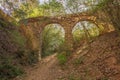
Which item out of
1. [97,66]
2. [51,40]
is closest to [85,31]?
[97,66]

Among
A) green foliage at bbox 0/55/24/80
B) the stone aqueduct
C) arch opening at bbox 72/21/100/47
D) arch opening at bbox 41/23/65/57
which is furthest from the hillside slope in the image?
arch opening at bbox 41/23/65/57

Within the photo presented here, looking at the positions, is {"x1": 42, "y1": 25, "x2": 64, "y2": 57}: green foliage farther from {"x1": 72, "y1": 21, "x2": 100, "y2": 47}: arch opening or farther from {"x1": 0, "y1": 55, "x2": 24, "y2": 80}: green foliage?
{"x1": 0, "y1": 55, "x2": 24, "y2": 80}: green foliage

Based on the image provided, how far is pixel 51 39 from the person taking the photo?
22.5 meters

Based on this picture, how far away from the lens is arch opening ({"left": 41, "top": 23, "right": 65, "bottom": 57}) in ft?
69.2

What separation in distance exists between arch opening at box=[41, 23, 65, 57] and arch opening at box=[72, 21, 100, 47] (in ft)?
12.1

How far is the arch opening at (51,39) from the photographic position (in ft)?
69.2

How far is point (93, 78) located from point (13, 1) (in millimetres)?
5317

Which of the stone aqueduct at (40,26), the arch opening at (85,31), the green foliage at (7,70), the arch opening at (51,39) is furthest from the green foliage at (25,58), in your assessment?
the arch opening at (51,39)

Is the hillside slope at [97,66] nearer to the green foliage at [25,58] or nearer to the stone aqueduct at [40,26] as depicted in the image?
the green foliage at [25,58]

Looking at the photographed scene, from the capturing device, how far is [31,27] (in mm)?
17891

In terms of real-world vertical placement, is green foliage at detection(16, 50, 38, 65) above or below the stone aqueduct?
below

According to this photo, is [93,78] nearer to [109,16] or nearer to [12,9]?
[109,16]

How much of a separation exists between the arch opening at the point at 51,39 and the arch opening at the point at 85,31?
3674mm

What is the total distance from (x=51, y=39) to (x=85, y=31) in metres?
7.76
